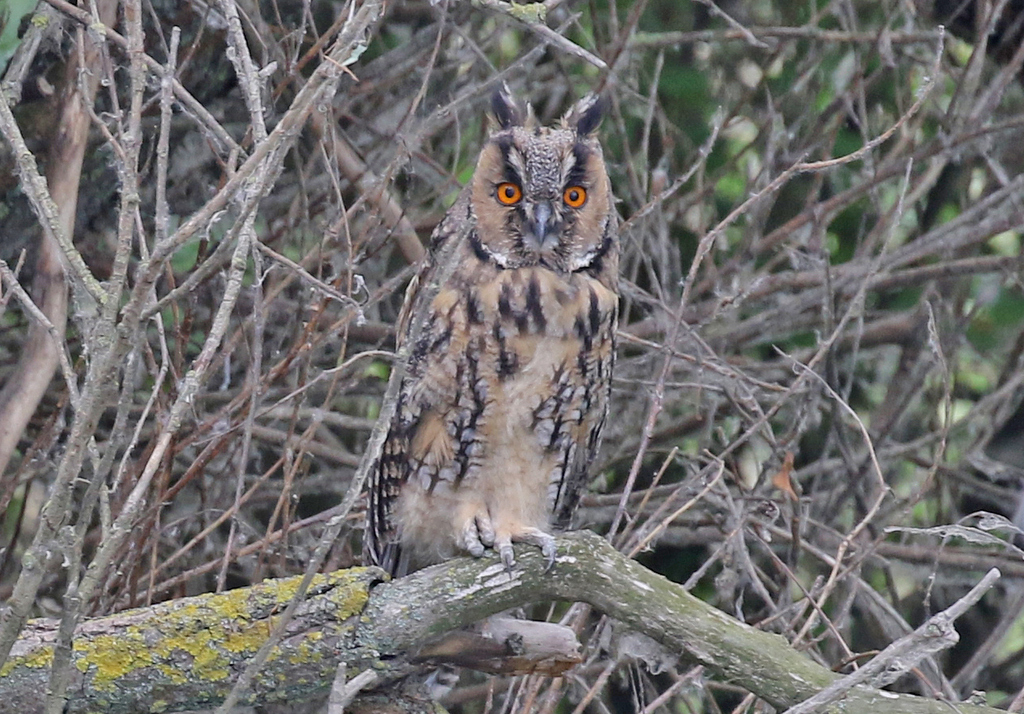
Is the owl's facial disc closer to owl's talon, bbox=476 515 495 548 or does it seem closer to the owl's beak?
the owl's beak

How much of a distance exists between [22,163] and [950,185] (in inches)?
114

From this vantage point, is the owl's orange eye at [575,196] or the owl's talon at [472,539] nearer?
the owl's talon at [472,539]

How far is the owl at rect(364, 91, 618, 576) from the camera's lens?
2.42 meters

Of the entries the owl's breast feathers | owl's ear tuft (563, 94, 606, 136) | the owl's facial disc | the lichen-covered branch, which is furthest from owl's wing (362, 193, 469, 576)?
the lichen-covered branch

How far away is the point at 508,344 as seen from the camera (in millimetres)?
2428

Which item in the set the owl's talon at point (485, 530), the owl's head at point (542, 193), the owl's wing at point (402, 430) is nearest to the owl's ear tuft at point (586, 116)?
the owl's head at point (542, 193)

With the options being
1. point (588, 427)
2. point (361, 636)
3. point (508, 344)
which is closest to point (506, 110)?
point (508, 344)

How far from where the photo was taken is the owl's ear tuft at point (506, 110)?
251 cm

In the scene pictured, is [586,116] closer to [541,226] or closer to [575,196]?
[575,196]

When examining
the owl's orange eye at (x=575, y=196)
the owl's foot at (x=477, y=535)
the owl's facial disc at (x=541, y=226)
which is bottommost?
the owl's foot at (x=477, y=535)

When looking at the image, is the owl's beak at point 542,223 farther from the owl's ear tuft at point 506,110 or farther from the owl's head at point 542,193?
the owl's ear tuft at point 506,110

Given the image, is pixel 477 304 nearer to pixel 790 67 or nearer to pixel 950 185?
pixel 790 67

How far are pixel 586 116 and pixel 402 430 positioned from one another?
0.72 m

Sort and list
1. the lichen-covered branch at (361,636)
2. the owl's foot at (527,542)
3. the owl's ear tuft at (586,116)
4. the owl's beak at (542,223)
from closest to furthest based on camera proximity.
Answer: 1. the lichen-covered branch at (361,636)
2. the owl's foot at (527,542)
3. the owl's beak at (542,223)
4. the owl's ear tuft at (586,116)
